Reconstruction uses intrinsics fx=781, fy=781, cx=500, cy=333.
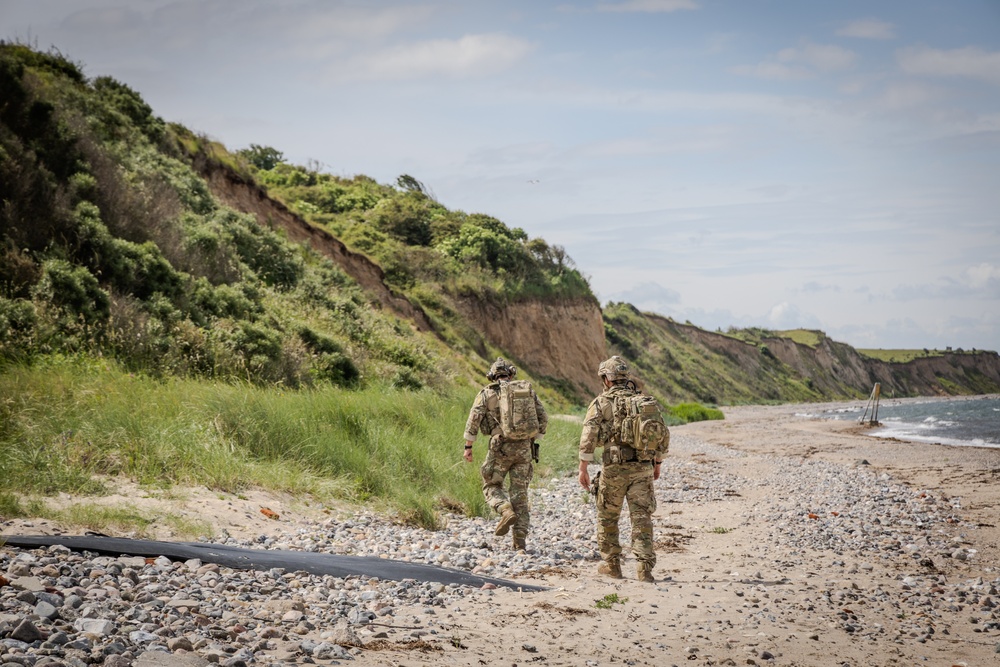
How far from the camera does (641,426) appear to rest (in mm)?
7582

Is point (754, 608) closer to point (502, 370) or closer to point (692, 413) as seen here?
point (502, 370)

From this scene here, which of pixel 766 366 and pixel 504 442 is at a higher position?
pixel 766 366

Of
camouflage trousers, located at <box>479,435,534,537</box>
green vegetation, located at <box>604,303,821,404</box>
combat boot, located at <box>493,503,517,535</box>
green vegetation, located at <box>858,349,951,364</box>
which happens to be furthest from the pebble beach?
green vegetation, located at <box>858,349,951,364</box>

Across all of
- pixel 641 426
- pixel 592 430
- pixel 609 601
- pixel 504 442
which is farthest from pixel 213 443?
pixel 609 601

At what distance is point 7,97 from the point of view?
16.3 metres

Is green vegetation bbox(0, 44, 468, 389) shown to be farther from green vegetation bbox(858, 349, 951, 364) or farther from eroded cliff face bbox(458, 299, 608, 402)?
green vegetation bbox(858, 349, 951, 364)

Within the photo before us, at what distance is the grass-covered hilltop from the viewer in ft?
30.6

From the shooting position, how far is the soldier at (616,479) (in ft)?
25.3

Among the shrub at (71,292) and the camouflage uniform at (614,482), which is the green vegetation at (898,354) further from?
the camouflage uniform at (614,482)

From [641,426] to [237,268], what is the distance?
1599 cm

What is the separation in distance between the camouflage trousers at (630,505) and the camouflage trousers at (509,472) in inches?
65.5

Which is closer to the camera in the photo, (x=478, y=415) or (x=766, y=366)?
(x=478, y=415)

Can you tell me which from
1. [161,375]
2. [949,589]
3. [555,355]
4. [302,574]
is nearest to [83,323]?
[161,375]

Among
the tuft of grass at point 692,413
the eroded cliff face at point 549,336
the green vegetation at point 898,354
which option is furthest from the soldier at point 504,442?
the green vegetation at point 898,354
